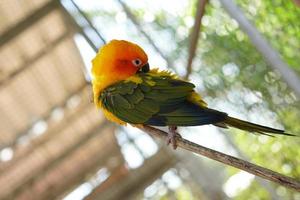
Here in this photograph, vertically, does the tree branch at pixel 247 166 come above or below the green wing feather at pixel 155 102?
below

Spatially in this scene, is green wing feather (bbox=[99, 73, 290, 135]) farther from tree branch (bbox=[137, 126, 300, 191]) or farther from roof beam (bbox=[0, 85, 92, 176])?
roof beam (bbox=[0, 85, 92, 176])

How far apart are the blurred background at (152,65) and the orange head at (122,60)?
0.41 metres

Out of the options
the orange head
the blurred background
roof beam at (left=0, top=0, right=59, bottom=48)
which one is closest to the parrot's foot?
the orange head

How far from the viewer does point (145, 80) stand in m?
1.58

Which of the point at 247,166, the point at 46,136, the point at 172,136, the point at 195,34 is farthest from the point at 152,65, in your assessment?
the point at 46,136

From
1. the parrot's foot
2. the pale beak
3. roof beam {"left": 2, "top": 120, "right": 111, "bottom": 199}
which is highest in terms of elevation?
roof beam {"left": 2, "top": 120, "right": 111, "bottom": 199}

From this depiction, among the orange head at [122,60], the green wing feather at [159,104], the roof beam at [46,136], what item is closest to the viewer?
the green wing feather at [159,104]

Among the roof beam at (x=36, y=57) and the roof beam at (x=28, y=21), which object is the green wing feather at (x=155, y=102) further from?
the roof beam at (x=36, y=57)

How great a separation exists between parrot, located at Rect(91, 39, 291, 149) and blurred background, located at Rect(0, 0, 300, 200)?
45cm

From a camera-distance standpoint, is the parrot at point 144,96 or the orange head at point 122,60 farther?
the orange head at point 122,60

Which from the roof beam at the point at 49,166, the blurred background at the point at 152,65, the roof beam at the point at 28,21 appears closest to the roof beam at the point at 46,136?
the blurred background at the point at 152,65

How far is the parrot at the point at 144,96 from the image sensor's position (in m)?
1.38

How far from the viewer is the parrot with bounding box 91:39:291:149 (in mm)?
1383

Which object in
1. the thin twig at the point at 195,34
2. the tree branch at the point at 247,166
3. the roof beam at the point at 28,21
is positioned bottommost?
the tree branch at the point at 247,166
